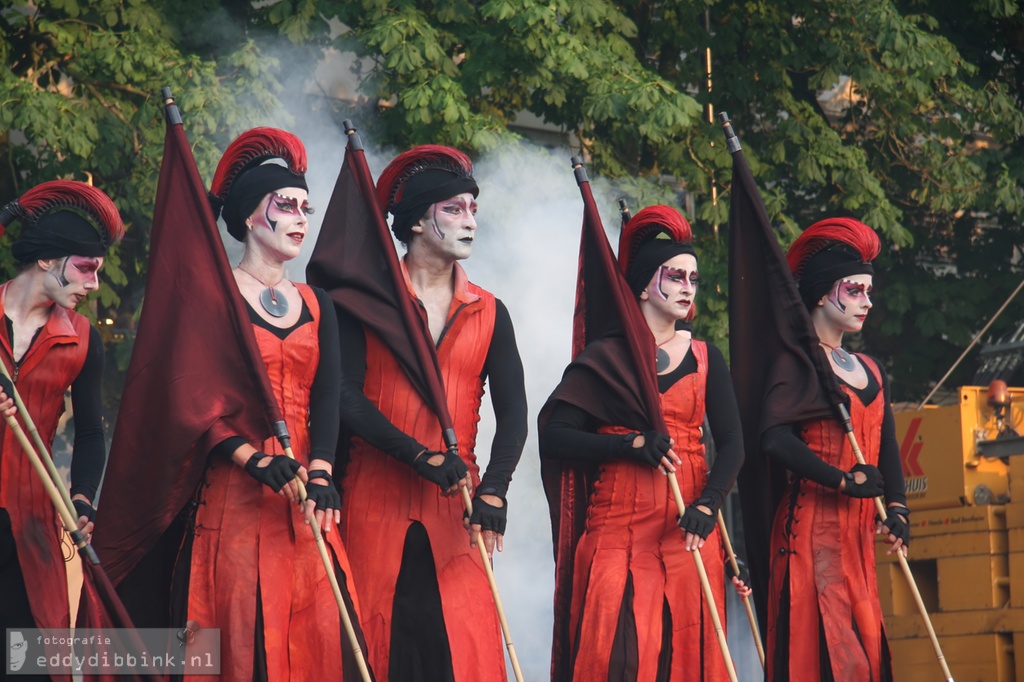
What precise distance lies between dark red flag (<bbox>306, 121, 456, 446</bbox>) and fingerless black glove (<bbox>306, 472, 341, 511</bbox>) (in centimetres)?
67

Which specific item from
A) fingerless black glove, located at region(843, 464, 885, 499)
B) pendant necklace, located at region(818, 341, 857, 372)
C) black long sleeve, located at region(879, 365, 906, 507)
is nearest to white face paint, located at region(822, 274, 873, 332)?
pendant necklace, located at region(818, 341, 857, 372)

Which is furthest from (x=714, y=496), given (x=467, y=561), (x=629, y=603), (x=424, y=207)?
(x=424, y=207)

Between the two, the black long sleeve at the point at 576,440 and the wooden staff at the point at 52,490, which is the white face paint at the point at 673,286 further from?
the wooden staff at the point at 52,490

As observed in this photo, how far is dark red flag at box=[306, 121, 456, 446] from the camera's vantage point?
22.4 feet

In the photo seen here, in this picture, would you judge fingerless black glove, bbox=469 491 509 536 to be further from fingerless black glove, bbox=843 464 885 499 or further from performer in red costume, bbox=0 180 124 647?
fingerless black glove, bbox=843 464 885 499

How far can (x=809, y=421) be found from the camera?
329 inches

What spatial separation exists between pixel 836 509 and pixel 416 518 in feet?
7.92

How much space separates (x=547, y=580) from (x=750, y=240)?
15.2 feet

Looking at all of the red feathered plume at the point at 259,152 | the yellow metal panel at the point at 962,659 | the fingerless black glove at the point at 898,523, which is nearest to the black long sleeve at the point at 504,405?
the red feathered plume at the point at 259,152

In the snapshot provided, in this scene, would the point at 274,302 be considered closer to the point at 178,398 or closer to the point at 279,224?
the point at 279,224

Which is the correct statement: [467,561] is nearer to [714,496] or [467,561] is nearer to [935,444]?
[714,496]

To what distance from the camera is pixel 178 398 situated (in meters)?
6.20

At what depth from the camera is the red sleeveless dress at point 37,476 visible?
642 cm

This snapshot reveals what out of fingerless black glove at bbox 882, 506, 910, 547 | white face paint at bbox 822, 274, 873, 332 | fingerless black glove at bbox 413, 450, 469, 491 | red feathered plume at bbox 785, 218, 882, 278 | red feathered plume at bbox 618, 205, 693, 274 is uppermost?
red feathered plume at bbox 785, 218, 882, 278
